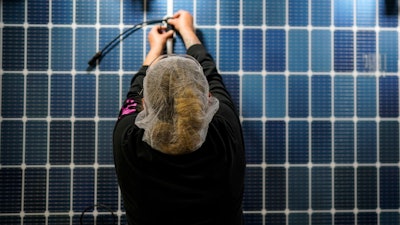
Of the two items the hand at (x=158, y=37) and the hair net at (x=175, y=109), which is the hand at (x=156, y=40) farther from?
the hair net at (x=175, y=109)

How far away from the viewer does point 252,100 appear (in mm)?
1558

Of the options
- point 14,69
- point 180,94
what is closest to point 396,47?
point 180,94

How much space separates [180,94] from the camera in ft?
3.40

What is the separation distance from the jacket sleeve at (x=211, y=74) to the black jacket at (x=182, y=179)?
0.18m

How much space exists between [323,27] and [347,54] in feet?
0.48

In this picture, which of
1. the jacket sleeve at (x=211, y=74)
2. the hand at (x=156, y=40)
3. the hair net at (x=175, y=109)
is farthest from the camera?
the hand at (x=156, y=40)

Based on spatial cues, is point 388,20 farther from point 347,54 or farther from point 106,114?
point 106,114

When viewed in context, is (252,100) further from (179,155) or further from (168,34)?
(179,155)

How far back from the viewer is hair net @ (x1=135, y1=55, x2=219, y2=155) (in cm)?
103

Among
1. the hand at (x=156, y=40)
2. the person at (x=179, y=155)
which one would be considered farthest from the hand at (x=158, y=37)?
the person at (x=179, y=155)

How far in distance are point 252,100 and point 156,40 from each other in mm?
444

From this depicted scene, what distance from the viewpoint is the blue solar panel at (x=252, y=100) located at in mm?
1514

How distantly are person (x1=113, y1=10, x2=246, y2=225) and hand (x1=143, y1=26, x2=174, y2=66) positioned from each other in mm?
→ 375

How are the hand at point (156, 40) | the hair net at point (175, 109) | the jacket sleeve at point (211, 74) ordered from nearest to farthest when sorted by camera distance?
the hair net at point (175, 109)
the jacket sleeve at point (211, 74)
the hand at point (156, 40)
